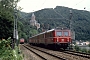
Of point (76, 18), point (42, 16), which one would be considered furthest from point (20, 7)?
point (42, 16)

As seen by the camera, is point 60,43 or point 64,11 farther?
point 64,11

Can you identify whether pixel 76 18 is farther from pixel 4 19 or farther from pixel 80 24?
pixel 4 19

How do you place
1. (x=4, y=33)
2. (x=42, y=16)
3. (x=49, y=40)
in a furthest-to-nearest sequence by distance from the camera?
(x=42, y=16), (x=4, y=33), (x=49, y=40)

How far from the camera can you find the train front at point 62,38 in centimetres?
3344

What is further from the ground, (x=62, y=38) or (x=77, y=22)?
(x=77, y=22)

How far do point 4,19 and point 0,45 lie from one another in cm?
3664

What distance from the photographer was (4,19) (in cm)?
4716

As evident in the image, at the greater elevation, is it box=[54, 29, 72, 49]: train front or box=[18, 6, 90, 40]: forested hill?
box=[18, 6, 90, 40]: forested hill

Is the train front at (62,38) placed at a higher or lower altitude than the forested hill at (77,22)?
lower

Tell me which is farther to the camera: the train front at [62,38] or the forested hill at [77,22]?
the forested hill at [77,22]

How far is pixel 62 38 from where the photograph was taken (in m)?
33.8

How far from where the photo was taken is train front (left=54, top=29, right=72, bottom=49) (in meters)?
33.4

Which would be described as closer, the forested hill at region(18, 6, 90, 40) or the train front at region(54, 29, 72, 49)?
the train front at region(54, 29, 72, 49)

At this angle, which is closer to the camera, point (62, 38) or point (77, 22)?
point (62, 38)
